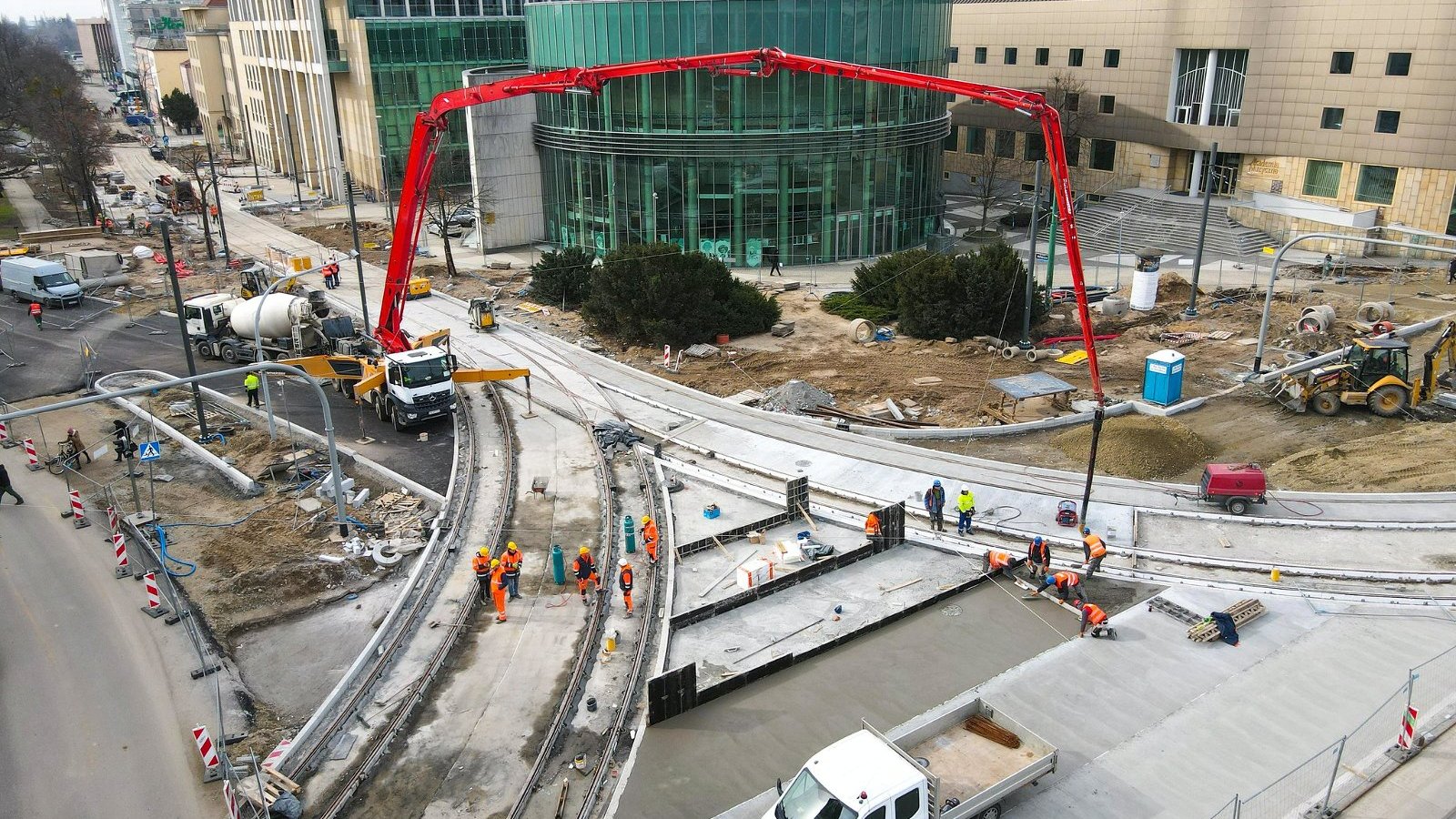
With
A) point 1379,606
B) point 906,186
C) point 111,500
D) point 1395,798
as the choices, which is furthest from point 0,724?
point 906,186

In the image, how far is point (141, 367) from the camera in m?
42.1

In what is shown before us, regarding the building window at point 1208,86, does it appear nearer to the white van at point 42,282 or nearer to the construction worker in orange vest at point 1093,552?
the construction worker in orange vest at point 1093,552

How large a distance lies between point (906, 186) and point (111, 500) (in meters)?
42.6

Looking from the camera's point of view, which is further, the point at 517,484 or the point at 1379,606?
the point at 517,484

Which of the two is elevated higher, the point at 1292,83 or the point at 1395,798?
the point at 1292,83

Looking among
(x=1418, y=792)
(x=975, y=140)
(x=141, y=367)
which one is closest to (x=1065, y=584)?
(x=1418, y=792)

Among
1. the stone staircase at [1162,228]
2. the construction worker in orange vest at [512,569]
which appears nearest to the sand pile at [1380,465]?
the construction worker in orange vest at [512,569]

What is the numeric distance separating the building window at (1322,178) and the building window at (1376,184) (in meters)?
1.22

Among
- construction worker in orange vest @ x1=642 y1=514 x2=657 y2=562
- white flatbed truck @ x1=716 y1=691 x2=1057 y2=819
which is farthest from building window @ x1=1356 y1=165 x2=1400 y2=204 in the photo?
white flatbed truck @ x1=716 y1=691 x2=1057 y2=819

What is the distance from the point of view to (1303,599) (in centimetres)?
2259

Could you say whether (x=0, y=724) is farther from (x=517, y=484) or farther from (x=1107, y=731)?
(x=1107, y=731)

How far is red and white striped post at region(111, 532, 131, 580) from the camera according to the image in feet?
78.7

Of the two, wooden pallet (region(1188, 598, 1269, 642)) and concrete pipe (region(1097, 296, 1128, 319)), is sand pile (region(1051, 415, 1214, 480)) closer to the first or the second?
wooden pallet (region(1188, 598, 1269, 642))

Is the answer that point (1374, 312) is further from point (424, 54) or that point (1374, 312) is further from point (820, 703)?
point (424, 54)
